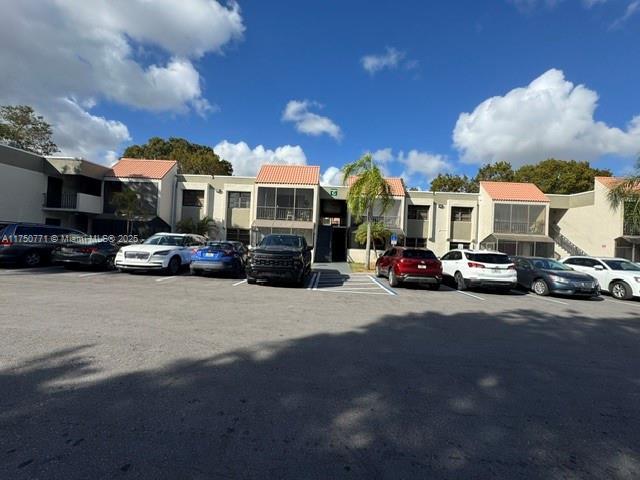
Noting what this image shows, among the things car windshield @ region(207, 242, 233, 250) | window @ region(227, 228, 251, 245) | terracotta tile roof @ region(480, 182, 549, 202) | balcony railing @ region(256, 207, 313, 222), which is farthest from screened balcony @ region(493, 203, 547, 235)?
car windshield @ region(207, 242, 233, 250)

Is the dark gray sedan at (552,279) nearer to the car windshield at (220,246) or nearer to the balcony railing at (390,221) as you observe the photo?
the car windshield at (220,246)

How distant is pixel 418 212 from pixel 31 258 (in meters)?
26.3

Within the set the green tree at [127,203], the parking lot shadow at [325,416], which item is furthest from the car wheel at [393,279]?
the green tree at [127,203]

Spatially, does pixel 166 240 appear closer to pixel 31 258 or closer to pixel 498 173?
pixel 31 258

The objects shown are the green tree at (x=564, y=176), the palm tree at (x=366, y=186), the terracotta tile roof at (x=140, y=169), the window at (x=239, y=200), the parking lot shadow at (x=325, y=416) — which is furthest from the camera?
the green tree at (x=564, y=176)

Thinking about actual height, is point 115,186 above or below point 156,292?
above

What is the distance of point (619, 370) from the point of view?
5.28 meters

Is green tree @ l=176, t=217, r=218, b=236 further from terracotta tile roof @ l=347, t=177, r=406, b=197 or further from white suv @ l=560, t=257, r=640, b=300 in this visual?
white suv @ l=560, t=257, r=640, b=300

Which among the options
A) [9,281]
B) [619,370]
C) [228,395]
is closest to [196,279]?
[9,281]

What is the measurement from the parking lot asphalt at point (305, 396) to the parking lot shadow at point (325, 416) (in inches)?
0.7

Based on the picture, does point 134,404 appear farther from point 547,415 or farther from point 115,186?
point 115,186

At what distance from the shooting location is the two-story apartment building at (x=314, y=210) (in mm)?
27812

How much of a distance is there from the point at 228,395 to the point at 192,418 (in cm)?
55

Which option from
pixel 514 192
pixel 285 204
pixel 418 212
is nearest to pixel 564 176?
pixel 514 192
